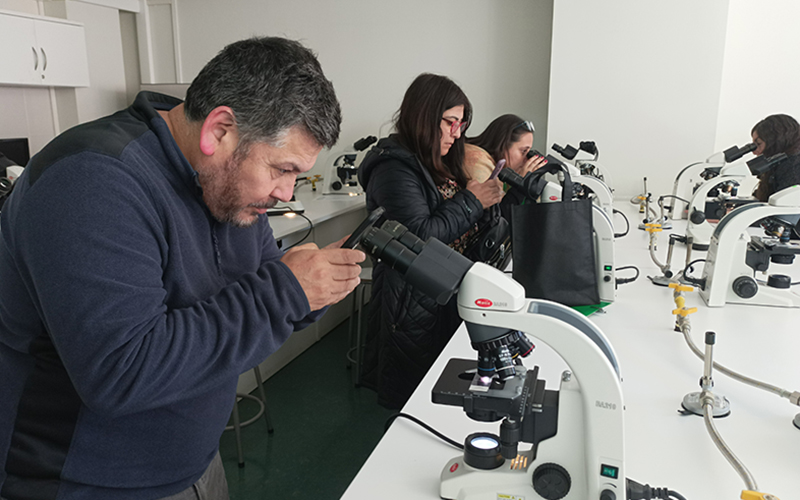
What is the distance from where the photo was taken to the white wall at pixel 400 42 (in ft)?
14.6

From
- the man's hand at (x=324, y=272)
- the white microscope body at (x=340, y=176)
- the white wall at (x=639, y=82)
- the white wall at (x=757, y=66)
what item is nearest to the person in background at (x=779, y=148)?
the white wall at (x=639, y=82)

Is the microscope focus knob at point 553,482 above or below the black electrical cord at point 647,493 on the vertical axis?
above

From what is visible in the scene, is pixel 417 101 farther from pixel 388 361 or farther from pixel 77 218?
pixel 77 218

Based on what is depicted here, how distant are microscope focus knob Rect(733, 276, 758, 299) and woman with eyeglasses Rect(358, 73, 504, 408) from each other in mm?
842

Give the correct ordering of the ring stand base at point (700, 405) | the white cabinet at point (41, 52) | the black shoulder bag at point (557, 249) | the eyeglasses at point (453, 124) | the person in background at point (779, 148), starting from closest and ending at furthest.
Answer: the ring stand base at point (700, 405) → the black shoulder bag at point (557, 249) → the eyeglasses at point (453, 124) → the person in background at point (779, 148) → the white cabinet at point (41, 52)

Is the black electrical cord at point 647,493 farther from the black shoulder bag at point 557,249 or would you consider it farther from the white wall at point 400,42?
→ the white wall at point 400,42

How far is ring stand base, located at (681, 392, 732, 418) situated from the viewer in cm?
121

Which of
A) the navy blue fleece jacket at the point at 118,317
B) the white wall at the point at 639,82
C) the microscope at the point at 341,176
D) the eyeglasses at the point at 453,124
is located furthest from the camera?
the microscope at the point at 341,176

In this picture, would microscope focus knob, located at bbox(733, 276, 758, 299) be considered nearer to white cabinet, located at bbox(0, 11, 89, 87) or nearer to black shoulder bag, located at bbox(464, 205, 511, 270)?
black shoulder bag, located at bbox(464, 205, 511, 270)

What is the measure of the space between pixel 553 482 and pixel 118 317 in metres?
0.65

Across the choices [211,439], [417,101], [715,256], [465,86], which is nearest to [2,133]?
[465,86]

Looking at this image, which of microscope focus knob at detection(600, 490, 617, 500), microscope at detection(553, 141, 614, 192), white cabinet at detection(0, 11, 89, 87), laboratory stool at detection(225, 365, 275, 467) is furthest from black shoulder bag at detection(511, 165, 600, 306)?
white cabinet at detection(0, 11, 89, 87)

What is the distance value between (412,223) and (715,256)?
1.01 m

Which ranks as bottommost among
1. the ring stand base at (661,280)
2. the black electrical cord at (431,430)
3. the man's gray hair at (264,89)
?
the ring stand base at (661,280)
